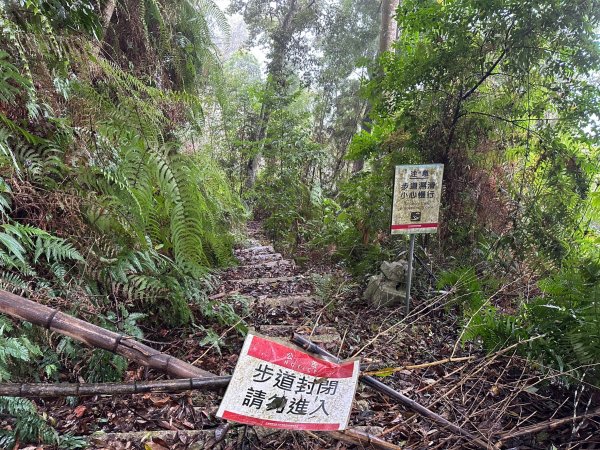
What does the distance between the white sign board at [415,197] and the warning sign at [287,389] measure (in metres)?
1.98

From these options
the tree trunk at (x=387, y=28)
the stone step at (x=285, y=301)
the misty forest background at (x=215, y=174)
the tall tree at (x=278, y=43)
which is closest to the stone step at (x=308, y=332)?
the misty forest background at (x=215, y=174)

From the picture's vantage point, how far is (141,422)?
195cm

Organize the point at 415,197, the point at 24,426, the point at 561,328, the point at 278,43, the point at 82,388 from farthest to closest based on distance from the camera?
the point at 278,43 → the point at 415,197 → the point at 561,328 → the point at 24,426 → the point at 82,388

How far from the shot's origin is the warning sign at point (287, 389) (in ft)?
4.75

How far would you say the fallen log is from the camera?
157cm

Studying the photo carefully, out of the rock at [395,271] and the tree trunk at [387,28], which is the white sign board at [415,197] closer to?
the rock at [395,271]

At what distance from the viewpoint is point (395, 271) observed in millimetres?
3707

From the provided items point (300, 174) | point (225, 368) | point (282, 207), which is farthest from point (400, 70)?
point (300, 174)

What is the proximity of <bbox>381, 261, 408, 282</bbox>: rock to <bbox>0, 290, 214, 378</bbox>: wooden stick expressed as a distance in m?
2.46

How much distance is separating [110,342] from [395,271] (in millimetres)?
2709

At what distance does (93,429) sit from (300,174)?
289 inches

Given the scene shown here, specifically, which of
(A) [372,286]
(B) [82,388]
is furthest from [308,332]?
(B) [82,388]

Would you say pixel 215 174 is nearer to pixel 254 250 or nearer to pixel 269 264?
pixel 269 264

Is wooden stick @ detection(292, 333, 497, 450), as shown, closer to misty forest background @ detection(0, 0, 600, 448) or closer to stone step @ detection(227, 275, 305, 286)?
misty forest background @ detection(0, 0, 600, 448)
